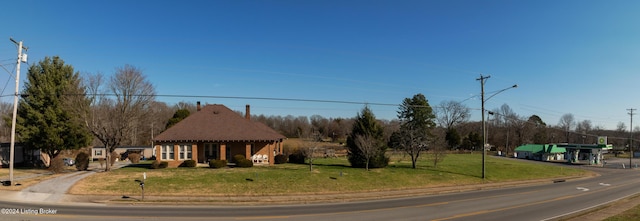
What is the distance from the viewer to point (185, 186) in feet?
82.4

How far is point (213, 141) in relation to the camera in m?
36.4

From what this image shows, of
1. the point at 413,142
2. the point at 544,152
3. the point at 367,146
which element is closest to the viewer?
the point at 367,146

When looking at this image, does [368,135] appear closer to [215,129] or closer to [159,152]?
[215,129]

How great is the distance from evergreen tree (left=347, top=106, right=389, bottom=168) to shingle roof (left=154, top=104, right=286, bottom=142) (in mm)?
Result: 8281

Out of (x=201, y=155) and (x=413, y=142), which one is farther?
(x=201, y=155)

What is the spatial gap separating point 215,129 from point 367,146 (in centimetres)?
1646

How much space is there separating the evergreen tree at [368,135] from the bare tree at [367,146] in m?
0.24

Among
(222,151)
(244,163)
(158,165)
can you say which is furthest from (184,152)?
(244,163)

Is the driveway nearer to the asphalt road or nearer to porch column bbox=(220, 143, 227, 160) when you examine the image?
A: the asphalt road

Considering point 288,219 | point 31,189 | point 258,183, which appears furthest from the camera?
point 258,183

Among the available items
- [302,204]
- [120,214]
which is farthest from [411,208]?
[120,214]

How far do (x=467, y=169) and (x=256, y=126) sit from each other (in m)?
24.1

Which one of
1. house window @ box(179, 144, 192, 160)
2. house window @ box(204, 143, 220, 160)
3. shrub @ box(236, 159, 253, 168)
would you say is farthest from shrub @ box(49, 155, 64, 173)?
shrub @ box(236, 159, 253, 168)

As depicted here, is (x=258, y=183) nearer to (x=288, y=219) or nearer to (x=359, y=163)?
(x=288, y=219)
